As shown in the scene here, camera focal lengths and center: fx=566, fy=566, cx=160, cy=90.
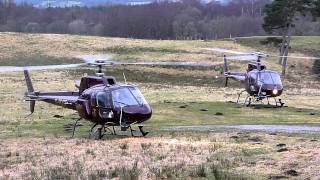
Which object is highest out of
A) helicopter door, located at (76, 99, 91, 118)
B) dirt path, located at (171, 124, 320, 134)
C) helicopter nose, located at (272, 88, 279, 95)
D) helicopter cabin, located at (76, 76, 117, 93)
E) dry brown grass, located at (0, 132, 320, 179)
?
helicopter cabin, located at (76, 76, 117, 93)

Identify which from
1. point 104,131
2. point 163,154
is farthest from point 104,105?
point 163,154

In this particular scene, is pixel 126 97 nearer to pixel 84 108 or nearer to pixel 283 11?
pixel 84 108

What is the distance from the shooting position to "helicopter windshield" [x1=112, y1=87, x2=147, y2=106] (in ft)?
70.6

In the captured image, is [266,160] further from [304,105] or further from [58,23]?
[58,23]

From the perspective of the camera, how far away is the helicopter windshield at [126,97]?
2152 centimetres

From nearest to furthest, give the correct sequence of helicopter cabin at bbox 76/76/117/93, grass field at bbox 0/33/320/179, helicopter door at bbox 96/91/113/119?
grass field at bbox 0/33/320/179
helicopter door at bbox 96/91/113/119
helicopter cabin at bbox 76/76/117/93

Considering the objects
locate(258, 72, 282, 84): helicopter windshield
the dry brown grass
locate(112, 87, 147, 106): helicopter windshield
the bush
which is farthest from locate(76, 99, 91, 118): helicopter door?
the bush

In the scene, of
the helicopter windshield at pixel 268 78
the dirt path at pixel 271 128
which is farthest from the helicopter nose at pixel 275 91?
the dirt path at pixel 271 128

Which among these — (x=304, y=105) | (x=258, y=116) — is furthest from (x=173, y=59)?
(x=258, y=116)

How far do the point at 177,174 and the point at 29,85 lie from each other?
13874 mm

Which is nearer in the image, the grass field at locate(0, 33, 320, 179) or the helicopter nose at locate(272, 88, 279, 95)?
the grass field at locate(0, 33, 320, 179)

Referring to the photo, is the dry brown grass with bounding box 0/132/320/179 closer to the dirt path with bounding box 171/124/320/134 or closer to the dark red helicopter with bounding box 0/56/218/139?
the dark red helicopter with bounding box 0/56/218/139

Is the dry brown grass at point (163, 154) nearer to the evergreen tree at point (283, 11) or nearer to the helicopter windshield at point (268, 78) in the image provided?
the helicopter windshield at point (268, 78)

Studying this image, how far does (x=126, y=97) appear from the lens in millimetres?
21641
